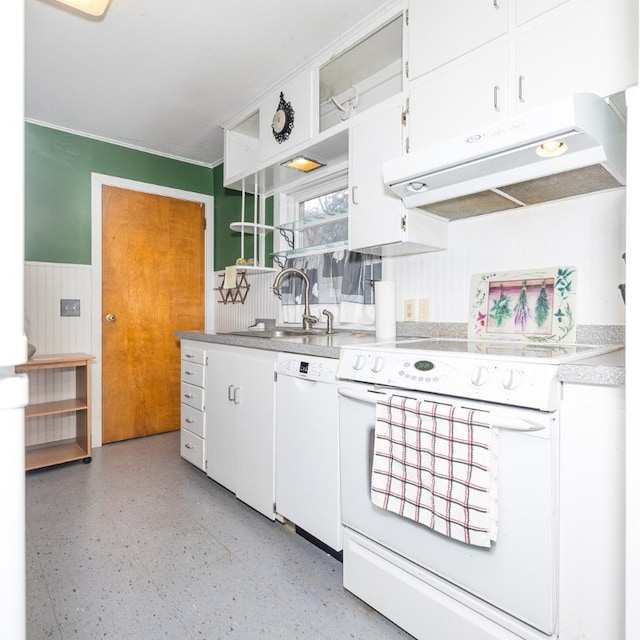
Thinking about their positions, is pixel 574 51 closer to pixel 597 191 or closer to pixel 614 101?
pixel 614 101

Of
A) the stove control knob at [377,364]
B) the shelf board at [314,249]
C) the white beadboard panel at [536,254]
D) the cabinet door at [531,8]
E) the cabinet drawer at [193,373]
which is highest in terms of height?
the cabinet door at [531,8]

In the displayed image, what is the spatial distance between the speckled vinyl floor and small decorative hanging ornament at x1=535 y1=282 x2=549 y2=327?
4.02ft

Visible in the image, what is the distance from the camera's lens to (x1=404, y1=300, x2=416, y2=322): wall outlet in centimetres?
216

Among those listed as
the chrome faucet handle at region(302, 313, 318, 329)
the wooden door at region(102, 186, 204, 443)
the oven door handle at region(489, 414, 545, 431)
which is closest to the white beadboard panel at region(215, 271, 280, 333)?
the wooden door at region(102, 186, 204, 443)

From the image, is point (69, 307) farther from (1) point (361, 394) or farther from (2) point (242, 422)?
(1) point (361, 394)

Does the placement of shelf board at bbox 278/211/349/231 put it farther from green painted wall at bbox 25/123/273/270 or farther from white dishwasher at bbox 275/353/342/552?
white dishwasher at bbox 275/353/342/552

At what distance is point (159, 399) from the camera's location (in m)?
3.62

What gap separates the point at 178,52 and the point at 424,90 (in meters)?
1.40

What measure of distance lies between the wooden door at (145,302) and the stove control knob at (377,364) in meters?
2.66

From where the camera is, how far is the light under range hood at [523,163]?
1229 mm

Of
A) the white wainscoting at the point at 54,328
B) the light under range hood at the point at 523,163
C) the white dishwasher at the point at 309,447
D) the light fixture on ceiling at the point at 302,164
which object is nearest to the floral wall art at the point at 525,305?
the light under range hood at the point at 523,163

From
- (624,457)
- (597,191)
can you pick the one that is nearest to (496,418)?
(624,457)

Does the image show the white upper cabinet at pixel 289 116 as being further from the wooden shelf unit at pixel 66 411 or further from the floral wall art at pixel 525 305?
the wooden shelf unit at pixel 66 411

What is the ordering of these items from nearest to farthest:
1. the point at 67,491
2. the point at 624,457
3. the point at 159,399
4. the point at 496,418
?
the point at 624,457 < the point at 496,418 < the point at 67,491 < the point at 159,399
